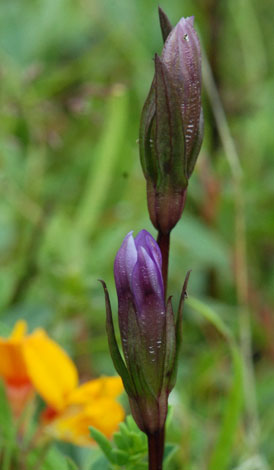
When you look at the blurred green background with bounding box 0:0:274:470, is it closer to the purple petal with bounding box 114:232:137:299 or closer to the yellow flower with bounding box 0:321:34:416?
the yellow flower with bounding box 0:321:34:416

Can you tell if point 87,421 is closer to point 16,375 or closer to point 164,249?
point 16,375

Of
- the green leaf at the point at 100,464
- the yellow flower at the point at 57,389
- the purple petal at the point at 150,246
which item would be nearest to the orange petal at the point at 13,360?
the yellow flower at the point at 57,389

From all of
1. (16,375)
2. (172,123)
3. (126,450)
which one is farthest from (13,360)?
(172,123)

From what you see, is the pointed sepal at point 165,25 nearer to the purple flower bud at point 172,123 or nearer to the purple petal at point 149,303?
the purple flower bud at point 172,123

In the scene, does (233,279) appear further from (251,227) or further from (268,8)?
(268,8)

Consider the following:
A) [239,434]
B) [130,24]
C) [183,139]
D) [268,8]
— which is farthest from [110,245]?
[268,8]

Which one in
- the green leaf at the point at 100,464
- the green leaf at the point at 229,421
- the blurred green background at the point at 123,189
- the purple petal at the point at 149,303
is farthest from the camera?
the blurred green background at the point at 123,189

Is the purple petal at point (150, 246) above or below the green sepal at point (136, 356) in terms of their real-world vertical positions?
above
